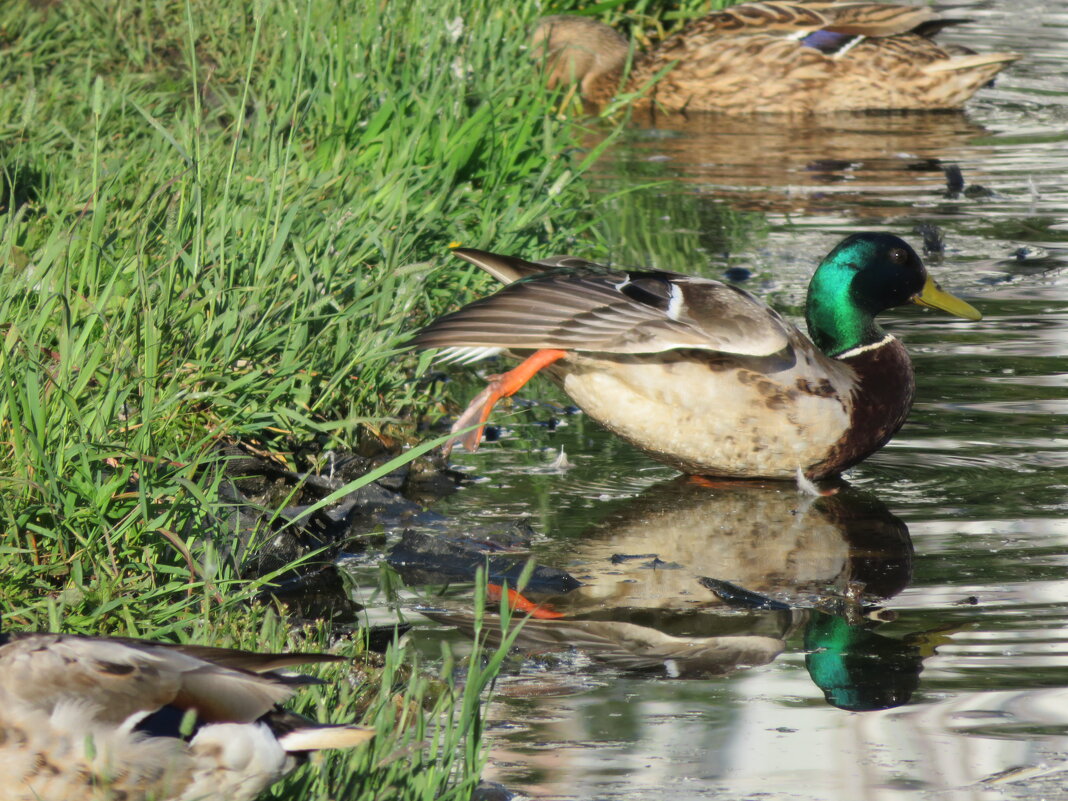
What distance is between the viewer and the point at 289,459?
5520mm

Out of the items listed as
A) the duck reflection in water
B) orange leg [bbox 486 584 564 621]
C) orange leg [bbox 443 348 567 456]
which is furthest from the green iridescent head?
orange leg [bbox 486 584 564 621]

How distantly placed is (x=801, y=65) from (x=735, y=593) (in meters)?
8.46

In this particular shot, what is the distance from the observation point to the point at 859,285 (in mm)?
6375

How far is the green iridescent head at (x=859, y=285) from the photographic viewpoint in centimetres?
636

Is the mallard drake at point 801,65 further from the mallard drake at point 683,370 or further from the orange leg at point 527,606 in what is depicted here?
the orange leg at point 527,606

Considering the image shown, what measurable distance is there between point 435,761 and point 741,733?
94 cm

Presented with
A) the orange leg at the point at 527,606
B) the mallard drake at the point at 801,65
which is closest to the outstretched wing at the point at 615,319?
the orange leg at the point at 527,606

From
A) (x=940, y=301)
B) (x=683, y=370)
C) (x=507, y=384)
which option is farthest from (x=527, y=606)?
(x=940, y=301)

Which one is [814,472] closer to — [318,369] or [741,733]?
[318,369]

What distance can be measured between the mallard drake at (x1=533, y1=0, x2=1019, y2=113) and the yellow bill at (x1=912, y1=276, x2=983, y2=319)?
596 centimetres

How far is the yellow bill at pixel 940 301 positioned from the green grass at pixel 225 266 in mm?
1593

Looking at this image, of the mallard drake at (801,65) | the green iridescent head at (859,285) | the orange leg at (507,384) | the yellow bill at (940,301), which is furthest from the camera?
the mallard drake at (801,65)

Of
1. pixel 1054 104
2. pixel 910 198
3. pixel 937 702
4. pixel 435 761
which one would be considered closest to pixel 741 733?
pixel 937 702

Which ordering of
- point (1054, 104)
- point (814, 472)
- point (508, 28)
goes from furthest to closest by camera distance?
point (1054, 104) → point (508, 28) → point (814, 472)
